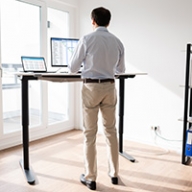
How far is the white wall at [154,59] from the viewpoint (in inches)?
125

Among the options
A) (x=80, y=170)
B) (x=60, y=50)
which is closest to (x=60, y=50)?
(x=60, y=50)

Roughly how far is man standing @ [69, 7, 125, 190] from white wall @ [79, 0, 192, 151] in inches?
47.9

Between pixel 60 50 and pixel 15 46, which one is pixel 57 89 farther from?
pixel 60 50

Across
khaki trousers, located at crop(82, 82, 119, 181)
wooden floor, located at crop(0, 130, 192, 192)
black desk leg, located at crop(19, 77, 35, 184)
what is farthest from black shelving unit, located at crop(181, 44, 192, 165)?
black desk leg, located at crop(19, 77, 35, 184)

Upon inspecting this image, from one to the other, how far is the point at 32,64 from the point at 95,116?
94 cm

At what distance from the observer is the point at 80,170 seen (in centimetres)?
263

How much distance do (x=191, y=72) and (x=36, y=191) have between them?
1994 millimetres

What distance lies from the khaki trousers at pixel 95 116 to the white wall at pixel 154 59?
52.1 inches

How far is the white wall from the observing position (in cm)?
318

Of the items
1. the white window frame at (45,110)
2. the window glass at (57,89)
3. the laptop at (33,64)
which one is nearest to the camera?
the laptop at (33,64)

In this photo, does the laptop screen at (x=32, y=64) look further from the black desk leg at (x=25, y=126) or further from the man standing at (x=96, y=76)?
the man standing at (x=96, y=76)

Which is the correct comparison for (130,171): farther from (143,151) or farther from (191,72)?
(191,72)

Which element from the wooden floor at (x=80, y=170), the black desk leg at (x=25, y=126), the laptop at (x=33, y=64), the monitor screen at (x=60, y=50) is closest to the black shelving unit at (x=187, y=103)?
the wooden floor at (x=80, y=170)

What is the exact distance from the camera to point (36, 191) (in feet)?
7.14
